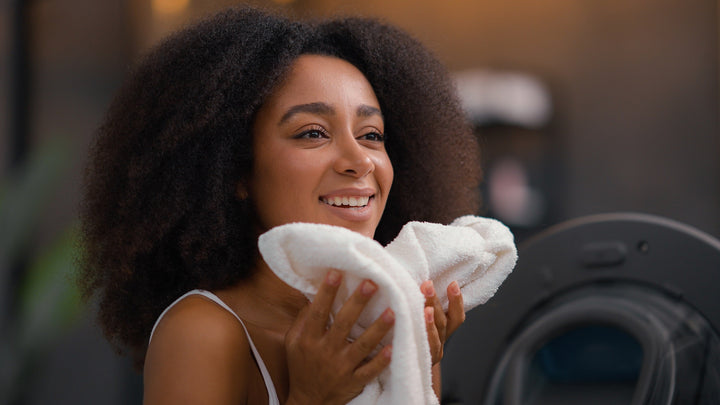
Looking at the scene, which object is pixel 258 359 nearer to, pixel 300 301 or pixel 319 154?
pixel 300 301

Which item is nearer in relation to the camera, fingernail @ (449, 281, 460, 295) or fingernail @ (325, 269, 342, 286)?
fingernail @ (325, 269, 342, 286)

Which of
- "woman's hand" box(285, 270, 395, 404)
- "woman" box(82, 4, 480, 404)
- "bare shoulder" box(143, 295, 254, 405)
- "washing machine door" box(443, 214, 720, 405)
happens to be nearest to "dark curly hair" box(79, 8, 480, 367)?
"woman" box(82, 4, 480, 404)

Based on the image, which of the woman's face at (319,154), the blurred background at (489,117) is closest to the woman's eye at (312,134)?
the woman's face at (319,154)

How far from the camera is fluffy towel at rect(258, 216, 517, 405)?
0.98 meters

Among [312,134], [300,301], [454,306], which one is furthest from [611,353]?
[312,134]

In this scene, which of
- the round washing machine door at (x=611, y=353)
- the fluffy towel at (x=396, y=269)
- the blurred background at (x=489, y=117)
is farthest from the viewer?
the blurred background at (x=489, y=117)

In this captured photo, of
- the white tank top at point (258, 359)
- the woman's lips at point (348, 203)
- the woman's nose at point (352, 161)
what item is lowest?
the white tank top at point (258, 359)

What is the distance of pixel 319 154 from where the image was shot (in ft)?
4.02

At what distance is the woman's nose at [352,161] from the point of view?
1.22m

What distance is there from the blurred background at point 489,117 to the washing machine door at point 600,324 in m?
1.33

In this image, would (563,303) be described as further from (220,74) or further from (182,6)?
(182,6)

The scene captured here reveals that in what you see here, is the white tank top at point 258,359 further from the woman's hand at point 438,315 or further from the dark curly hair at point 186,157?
the woman's hand at point 438,315

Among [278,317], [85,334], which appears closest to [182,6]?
[85,334]

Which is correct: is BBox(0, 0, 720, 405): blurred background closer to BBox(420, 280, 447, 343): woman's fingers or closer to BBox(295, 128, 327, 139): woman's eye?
BBox(295, 128, 327, 139): woman's eye
